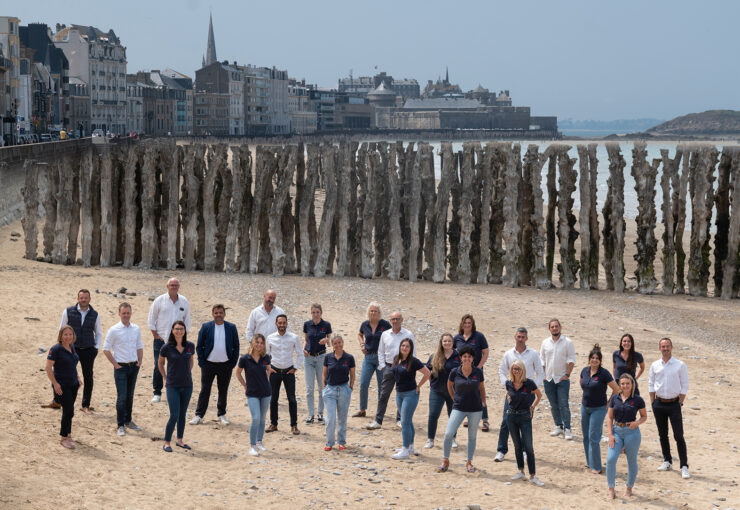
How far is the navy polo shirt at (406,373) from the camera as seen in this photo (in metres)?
10.4

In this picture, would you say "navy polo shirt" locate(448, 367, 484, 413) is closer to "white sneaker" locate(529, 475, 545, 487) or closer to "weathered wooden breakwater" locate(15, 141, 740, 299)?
"white sneaker" locate(529, 475, 545, 487)

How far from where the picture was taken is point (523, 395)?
953cm

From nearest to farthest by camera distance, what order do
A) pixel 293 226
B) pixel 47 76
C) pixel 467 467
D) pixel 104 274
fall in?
pixel 467 467
pixel 104 274
pixel 293 226
pixel 47 76

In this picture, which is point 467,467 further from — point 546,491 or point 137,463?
point 137,463

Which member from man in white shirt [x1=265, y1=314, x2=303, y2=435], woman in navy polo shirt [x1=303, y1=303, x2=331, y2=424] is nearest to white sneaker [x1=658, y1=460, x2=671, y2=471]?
woman in navy polo shirt [x1=303, y1=303, x2=331, y2=424]

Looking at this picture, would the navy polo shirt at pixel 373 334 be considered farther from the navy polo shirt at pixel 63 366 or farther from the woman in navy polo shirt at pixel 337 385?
the navy polo shirt at pixel 63 366

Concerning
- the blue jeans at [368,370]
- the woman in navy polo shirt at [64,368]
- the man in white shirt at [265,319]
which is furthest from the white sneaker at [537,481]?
the woman in navy polo shirt at [64,368]

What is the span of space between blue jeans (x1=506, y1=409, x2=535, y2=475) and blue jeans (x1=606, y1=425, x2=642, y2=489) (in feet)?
2.48

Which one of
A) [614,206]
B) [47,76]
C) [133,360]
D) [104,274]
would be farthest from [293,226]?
[47,76]

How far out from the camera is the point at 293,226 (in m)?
21.8

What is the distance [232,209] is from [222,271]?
1344mm

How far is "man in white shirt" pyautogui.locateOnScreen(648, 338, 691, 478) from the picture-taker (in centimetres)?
988

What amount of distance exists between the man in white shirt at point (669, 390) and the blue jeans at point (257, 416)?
3887 millimetres

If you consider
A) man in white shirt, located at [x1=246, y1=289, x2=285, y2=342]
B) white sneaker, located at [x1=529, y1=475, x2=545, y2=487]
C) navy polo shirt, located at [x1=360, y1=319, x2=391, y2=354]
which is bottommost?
white sneaker, located at [x1=529, y1=475, x2=545, y2=487]
